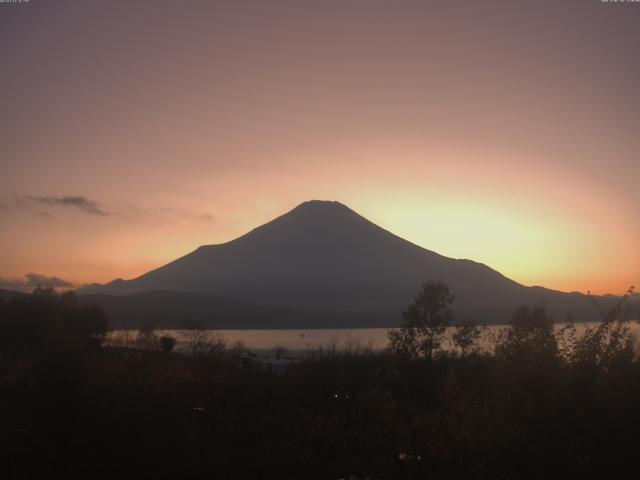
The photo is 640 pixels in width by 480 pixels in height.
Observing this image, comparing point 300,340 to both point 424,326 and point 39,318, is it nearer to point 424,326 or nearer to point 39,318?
point 39,318

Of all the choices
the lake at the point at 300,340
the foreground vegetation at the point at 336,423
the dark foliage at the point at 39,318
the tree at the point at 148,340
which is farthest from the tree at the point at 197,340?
the foreground vegetation at the point at 336,423

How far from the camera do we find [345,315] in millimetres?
172500

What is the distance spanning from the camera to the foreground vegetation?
762cm

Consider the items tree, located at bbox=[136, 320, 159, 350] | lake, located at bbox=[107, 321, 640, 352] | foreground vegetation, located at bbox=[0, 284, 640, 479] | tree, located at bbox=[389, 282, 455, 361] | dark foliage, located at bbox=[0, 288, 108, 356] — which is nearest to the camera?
foreground vegetation, located at bbox=[0, 284, 640, 479]

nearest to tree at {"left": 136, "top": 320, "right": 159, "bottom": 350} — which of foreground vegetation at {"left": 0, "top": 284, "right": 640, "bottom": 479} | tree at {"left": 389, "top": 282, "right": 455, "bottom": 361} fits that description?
foreground vegetation at {"left": 0, "top": 284, "right": 640, "bottom": 479}

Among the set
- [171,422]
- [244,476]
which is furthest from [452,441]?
[171,422]

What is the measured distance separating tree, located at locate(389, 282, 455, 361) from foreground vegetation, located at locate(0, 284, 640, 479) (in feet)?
44.5

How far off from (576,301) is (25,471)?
190 metres

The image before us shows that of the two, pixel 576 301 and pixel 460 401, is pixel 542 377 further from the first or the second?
pixel 576 301

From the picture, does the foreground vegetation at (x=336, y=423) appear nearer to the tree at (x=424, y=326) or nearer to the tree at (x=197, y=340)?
the tree at (x=197, y=340)

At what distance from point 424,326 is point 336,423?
2262 centimetres

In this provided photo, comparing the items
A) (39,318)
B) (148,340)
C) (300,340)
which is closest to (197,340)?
(39,318)

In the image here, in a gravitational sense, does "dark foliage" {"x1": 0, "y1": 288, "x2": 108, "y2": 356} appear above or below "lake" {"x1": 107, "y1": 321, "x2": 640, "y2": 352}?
above

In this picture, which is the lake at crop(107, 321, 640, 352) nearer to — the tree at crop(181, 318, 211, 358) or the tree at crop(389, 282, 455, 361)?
the tree at crop(181, 318, 211, 358)
